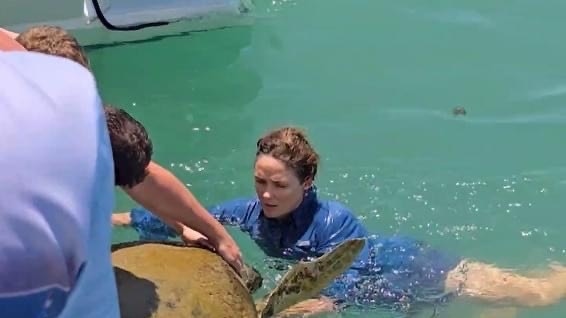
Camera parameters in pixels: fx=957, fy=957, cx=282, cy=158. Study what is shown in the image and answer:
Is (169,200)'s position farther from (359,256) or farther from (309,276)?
(359,256)

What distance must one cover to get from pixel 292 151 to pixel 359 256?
523mm

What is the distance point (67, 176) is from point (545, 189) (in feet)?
14.2

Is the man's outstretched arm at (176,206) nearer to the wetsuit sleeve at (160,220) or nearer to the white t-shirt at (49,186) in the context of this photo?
the wetsuit sleeve at (160,220)

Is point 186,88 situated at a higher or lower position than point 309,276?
lower

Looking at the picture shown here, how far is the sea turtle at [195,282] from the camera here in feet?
8.17

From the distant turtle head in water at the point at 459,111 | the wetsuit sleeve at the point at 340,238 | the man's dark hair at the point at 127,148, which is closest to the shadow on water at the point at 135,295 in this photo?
the man's dark hair at the point at 127,148

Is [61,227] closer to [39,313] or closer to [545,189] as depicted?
[39,313]

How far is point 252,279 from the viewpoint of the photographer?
10.2ft

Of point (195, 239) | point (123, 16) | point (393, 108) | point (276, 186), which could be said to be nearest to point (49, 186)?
point (195, 239)

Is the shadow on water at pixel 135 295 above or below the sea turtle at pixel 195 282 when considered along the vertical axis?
above

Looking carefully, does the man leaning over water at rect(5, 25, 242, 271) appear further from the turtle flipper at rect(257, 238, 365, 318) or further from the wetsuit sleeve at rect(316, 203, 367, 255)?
the wetsuit sleeve at rect(316, 203, 367, 255)

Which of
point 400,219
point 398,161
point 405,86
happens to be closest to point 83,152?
point 400,219

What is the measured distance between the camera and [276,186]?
146 inches

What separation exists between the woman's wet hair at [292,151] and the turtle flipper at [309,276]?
91cm
